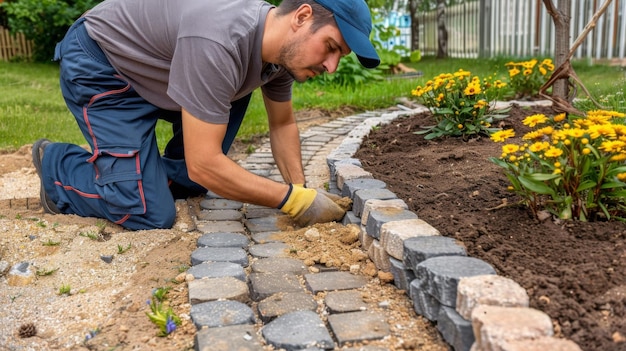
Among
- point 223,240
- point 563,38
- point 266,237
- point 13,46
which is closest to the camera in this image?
point 223,240

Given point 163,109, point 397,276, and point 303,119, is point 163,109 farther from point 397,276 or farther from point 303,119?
point 303,119

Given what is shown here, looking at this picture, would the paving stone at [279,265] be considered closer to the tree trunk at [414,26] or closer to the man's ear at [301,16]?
the man's ear at [301,16]

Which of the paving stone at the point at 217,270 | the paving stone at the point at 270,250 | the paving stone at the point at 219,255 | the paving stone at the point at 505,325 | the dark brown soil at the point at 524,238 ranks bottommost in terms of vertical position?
the paving stone at the point at 270,250

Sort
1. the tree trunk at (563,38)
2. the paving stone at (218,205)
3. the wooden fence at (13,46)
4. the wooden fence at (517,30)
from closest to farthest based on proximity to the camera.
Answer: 1. the paving stone at (218,205)
2. the tree trunk at (563,38)
3. the wooden fence at (517,30)
4. the wooden fence at (13,46)

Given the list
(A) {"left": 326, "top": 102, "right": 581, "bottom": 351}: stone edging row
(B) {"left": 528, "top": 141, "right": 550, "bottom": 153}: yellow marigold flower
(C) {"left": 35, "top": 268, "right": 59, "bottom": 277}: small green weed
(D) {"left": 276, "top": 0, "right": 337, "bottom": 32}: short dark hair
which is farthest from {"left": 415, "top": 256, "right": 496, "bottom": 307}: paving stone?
(C) {"left": 35, "top": 268, "right": 59, "bottom": 277}: small green weed

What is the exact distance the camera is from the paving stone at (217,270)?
7.31 ft

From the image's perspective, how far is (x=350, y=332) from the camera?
73.5 inches

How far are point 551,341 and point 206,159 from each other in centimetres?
153

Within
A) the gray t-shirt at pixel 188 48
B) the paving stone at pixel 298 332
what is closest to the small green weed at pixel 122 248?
the gray t-shirt at pixel 188 48

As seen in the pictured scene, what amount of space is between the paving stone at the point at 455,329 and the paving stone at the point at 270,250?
88cm

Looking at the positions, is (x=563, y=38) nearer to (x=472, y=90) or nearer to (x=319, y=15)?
(x=472, y=90)

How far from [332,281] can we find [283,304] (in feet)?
0.89

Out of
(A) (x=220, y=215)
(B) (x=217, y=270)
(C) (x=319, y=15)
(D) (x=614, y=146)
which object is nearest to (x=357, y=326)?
(B) (x=217, y=270)

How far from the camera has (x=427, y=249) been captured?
1.98m
